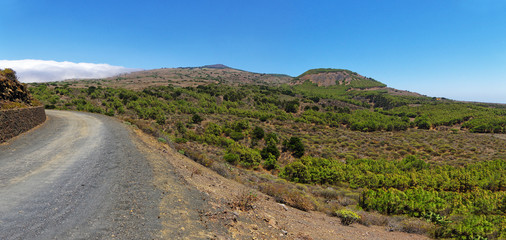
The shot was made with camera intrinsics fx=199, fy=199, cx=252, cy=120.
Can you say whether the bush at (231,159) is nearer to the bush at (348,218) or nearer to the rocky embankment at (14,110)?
the bush at (348,218)

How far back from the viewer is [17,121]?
492 inches

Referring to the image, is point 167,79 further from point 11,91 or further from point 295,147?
point 11,91

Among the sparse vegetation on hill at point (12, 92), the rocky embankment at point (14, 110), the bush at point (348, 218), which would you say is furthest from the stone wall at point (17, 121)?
the bush at point (348, 218)

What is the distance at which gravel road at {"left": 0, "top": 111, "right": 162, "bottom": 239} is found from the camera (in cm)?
419

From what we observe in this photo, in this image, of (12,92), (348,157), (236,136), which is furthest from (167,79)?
(348,157)

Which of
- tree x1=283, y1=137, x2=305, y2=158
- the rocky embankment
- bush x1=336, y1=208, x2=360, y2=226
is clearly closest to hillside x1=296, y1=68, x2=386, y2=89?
tree x1=283, y1=137, x2=305, y2=158

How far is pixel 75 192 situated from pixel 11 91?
16449 millimetres

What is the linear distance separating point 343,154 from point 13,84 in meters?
37.4

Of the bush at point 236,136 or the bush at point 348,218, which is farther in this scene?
the bush at point 236,136

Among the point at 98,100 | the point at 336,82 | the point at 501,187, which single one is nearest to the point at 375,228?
the point at 501,187

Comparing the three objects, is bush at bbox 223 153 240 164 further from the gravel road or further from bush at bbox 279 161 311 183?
the gravel road

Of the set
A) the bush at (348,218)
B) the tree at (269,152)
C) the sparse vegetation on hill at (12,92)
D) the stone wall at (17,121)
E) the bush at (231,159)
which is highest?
the sparse vegetation on hill at (12,92)

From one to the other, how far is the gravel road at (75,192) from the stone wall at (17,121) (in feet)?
2.62

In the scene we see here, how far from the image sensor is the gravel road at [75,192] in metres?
4.19
